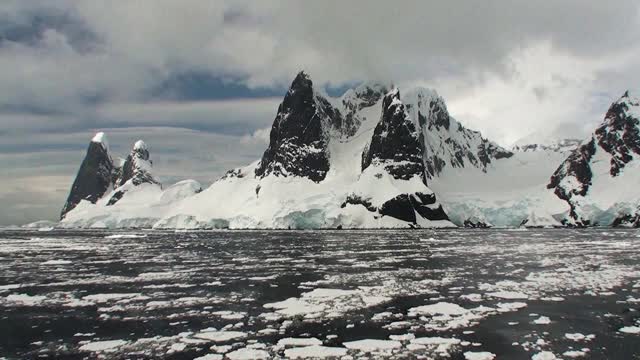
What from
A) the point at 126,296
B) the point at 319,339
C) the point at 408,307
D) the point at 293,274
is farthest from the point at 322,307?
the point at 293,274

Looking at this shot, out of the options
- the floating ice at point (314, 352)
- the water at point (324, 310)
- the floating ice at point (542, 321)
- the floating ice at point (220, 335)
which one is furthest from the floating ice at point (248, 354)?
the floating ice at point (542, 321)

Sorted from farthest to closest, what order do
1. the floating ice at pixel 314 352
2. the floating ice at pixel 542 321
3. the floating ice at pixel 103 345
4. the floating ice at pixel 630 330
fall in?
the floating ice at pixel 542 321, the floating ice at pixel 630 330, the floating ice at pixel 103 345, the floating ice at pixel 314 352

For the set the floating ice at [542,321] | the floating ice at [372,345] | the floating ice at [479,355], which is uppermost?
the floating ice at [542,321]

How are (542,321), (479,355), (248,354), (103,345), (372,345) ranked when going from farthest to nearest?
1. (542,321)
2. (103,345)
3. (372,345)
4. (248,354)
5. (479,355)

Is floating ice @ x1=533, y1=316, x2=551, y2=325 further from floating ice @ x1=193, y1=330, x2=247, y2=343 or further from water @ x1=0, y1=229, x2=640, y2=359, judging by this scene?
floating ice @ x1=193, y1=330, x2=247, y2=343

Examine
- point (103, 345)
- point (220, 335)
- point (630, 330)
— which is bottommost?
point (103, 345)

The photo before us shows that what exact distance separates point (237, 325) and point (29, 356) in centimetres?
866

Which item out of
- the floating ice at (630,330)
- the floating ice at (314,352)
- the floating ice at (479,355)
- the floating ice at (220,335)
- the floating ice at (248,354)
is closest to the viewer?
the floating ice at (479,355)

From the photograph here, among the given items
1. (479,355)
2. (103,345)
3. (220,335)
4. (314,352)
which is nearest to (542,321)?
(479,355)

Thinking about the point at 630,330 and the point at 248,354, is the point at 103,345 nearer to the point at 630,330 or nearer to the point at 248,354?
the point at 248,354

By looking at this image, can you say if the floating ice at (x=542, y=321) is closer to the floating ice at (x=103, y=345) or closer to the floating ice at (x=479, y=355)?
the floating ice at (x=479, y=355)

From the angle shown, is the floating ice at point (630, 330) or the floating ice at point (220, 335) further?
the floating ice at point (630, 330)

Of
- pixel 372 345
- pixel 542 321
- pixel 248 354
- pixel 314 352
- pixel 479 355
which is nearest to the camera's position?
pixel 479 355

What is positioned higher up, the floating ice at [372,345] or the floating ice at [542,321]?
the floating ice at [542,321]
